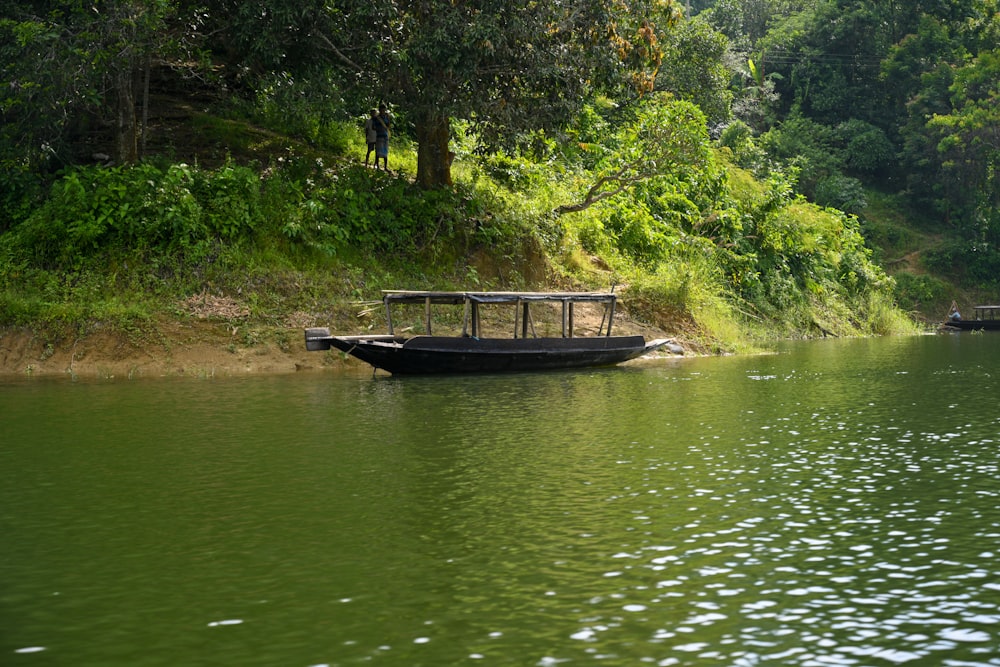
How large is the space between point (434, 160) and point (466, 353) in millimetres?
9961

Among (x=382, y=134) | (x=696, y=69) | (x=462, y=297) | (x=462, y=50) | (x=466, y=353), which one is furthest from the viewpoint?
(x=696, y=69)

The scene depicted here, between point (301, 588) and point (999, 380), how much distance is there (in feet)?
66.3

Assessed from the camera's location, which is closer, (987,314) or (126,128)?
(126,128)

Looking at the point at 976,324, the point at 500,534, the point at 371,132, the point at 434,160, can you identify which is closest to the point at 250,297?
the point at 371,132

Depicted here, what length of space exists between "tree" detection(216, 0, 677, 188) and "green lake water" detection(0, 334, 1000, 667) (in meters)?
12.3

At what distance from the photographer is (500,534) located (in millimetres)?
10273

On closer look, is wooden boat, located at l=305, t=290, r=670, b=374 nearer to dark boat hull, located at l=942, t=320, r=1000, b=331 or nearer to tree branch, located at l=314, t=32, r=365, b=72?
tree branch, located at l=314, t=32, r=365, b=72

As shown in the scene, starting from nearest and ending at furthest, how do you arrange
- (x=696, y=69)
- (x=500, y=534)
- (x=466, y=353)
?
(x=500, y=534) < (x=466, y=353) < (x=696, y=69)

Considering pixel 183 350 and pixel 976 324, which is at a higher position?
pixel 976 324

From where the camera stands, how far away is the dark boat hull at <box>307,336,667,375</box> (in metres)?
25.2

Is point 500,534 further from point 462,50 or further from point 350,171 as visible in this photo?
point 350,171

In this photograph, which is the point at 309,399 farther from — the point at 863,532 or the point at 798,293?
the point at 798,293

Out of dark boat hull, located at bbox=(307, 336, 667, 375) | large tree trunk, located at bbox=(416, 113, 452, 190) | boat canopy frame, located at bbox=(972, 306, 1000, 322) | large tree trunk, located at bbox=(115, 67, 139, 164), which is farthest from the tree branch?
boat canopy frame, located at bbox=(972, 306, 1000, 322)

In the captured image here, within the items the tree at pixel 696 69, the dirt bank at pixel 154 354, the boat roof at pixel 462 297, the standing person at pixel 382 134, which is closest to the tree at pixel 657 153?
the standing person at pixel 382 134
